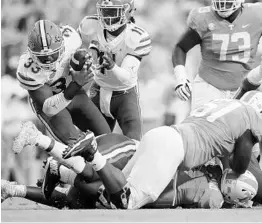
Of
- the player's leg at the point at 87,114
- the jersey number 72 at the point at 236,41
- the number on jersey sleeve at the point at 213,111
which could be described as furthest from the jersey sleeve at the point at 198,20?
the number on jersey sleeve at the point at 213,111

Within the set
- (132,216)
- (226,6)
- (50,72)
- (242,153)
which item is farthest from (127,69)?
A: (132,216)

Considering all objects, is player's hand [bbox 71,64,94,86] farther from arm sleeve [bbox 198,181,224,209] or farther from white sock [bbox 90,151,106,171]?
arm sleeve [bbox 198,181,224,209]

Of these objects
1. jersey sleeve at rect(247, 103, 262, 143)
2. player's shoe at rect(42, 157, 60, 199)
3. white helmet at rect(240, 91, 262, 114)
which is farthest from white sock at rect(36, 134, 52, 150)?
white helmet at rect(240, 91, 262, 114)

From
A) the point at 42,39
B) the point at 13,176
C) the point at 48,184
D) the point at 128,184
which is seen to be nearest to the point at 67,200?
the point at 48,184

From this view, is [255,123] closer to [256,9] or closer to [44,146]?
[44,146]

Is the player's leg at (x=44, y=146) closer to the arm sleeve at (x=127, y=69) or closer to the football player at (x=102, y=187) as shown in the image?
the football player at (x=102, y=187)

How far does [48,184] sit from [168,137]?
878 millimetres

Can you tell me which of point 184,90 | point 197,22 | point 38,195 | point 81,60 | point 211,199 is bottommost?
point 38,195

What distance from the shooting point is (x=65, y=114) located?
5.97 m

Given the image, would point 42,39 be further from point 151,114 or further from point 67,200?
point 151,114

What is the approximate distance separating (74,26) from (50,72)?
1.30 metres

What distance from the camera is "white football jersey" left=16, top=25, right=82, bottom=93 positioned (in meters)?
5.92

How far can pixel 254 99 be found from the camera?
5.67 m

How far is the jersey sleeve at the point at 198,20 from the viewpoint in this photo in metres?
6.67
